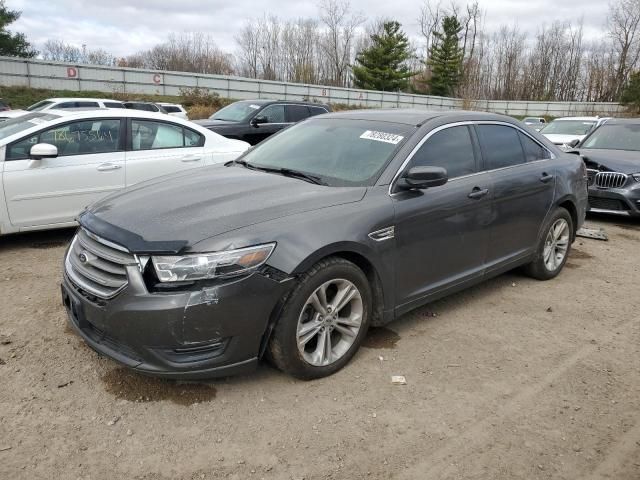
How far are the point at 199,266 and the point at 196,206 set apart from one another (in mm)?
575

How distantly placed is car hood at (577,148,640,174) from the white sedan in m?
6.13

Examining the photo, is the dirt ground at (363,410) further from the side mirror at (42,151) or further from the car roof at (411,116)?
the side mirror at (42,151)

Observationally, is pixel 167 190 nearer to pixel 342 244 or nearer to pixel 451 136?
pixel 342 244

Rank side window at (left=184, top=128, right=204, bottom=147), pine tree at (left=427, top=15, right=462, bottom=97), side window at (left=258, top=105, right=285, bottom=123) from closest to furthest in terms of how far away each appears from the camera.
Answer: side window at (left=184, top=128, right=204, bottom=147)
side window at (left=258, top=105, right=285, bottom=123)
pine tree at (left=427, top=15, right=462, bottom=97)

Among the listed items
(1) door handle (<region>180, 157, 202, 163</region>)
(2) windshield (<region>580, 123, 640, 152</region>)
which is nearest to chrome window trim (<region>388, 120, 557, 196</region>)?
(1) door handle (<region>180, 157, 202, 163</region>)

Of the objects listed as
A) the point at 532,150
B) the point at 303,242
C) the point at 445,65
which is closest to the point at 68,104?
the point at 532,150

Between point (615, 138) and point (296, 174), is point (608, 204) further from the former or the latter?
point (296, 174)

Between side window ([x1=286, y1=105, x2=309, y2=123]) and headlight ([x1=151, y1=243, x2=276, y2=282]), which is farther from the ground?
side window ([x1=286, y1=105, x2=309, y2=123])

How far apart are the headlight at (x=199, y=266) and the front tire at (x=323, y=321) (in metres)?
0.39

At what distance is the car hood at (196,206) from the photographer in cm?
283

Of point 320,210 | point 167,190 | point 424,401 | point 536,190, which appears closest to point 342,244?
point 320,210

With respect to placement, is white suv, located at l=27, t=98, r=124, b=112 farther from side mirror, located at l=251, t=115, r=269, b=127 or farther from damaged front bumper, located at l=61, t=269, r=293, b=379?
damaged front bumper, located at l=61, t=269, r=293, b=379

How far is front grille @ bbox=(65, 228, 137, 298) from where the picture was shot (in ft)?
9.20

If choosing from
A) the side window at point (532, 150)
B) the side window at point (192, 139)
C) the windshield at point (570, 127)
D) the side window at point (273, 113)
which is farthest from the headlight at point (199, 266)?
the windshield at point (570, 127)
